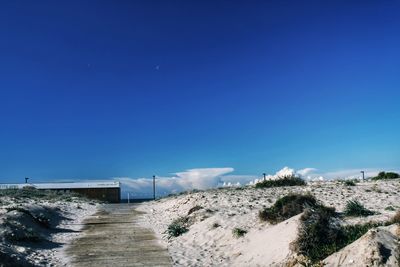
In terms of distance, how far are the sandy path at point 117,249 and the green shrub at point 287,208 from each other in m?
3.94

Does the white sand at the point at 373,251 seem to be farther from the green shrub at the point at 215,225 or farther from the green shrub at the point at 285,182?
the green shrub at the point at 285,182

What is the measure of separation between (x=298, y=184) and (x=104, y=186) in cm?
3490

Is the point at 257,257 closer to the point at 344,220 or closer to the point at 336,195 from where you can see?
the point at 344,220

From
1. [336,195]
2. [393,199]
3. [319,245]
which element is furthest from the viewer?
[336,195]

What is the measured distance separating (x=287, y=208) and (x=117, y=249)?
A: 615 cm

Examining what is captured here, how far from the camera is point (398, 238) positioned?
10.4m

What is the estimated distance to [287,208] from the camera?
1705cm

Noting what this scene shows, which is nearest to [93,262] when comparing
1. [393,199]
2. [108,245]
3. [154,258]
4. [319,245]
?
[154,258]

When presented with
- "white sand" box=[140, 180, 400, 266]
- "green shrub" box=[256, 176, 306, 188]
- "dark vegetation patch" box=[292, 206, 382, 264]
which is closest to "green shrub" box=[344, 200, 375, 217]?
"white sand" box=[140, 180, 400, 266]

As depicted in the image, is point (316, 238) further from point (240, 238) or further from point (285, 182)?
point (285, 182)

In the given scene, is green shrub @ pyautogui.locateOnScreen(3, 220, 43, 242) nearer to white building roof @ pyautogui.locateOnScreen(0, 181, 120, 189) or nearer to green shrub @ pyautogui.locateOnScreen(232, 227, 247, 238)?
green shrub @ pyautogui.locateOnScreen(232, 227, 247, 238)

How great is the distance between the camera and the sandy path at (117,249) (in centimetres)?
1437

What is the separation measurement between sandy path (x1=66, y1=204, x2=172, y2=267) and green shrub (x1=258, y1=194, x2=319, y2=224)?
394 centimetres

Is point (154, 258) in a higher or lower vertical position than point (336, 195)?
lower
